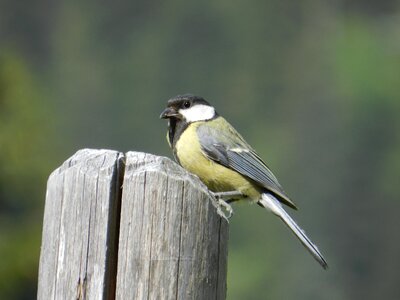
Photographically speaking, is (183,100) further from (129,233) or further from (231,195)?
Result: (129,233)

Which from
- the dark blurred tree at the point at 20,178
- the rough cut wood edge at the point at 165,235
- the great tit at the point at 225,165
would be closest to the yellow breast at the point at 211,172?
the great tit at the point at 225,165

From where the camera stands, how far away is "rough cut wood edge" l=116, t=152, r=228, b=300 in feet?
7.31

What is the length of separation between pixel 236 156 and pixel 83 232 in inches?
81.4

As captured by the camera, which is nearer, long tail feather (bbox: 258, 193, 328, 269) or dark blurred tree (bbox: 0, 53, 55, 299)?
long tail feather (bbox: 258, 193, 328, 269)

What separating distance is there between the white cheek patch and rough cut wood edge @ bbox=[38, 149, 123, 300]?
2.09m

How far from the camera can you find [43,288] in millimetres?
2285

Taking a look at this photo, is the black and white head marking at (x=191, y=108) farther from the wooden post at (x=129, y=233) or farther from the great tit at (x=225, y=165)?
the wooden post at (x=129, y=233)

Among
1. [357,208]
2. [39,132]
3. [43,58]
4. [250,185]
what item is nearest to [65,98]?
[43,58]

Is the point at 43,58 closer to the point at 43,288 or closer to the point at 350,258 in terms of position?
the point at 350,258

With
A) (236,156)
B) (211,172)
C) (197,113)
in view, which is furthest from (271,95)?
(211,172)

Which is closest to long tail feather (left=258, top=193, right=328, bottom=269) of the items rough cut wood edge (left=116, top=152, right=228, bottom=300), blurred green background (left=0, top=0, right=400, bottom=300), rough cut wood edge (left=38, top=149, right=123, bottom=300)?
rough cut wood edge (left=116, top=152, right=228, bottom=300)

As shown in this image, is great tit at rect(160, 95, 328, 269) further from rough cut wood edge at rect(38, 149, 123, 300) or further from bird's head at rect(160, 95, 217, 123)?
rough cut wood edge at rect(38, 149, 123, 300)

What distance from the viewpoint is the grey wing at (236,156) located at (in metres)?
4.18

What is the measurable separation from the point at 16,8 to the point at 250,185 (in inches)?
369
